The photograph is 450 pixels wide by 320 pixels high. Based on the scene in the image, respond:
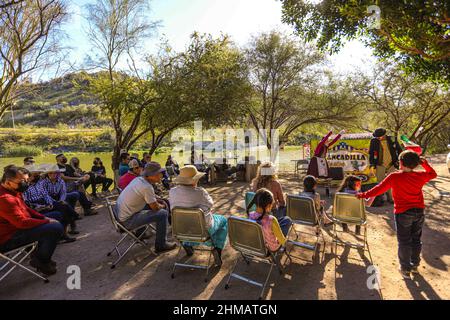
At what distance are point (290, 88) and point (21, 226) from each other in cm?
1511

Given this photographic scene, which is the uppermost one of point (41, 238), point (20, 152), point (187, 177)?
point (187, 177)

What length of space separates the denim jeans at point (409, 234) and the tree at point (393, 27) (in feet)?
10.9

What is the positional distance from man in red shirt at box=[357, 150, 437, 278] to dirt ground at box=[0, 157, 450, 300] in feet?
1.00

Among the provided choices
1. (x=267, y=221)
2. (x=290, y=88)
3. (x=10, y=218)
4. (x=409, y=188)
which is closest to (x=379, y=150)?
(x=409, y=188)

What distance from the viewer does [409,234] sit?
3867 millimetres

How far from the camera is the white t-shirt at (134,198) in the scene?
15.2 ft

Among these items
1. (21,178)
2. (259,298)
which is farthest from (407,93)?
(21,178)

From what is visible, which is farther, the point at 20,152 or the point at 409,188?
the point at 20,152

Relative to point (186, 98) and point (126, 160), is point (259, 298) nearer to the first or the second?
point (126, 160)

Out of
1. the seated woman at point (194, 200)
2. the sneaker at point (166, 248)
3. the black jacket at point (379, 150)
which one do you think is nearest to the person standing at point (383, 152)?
the black jacket at point (379, 150)

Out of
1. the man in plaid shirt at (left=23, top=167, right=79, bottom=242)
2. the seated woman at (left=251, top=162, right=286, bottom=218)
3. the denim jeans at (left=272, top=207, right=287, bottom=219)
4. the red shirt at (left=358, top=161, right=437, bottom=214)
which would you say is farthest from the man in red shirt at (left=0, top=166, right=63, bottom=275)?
the red shirt at (left=358, top=161, right=437, bottom=214)

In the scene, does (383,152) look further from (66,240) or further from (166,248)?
(66,240)

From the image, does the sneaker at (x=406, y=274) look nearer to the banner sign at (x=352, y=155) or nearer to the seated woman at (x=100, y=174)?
the banner sign at (x=352, y=155)

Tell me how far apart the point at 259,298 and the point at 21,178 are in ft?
12.1
